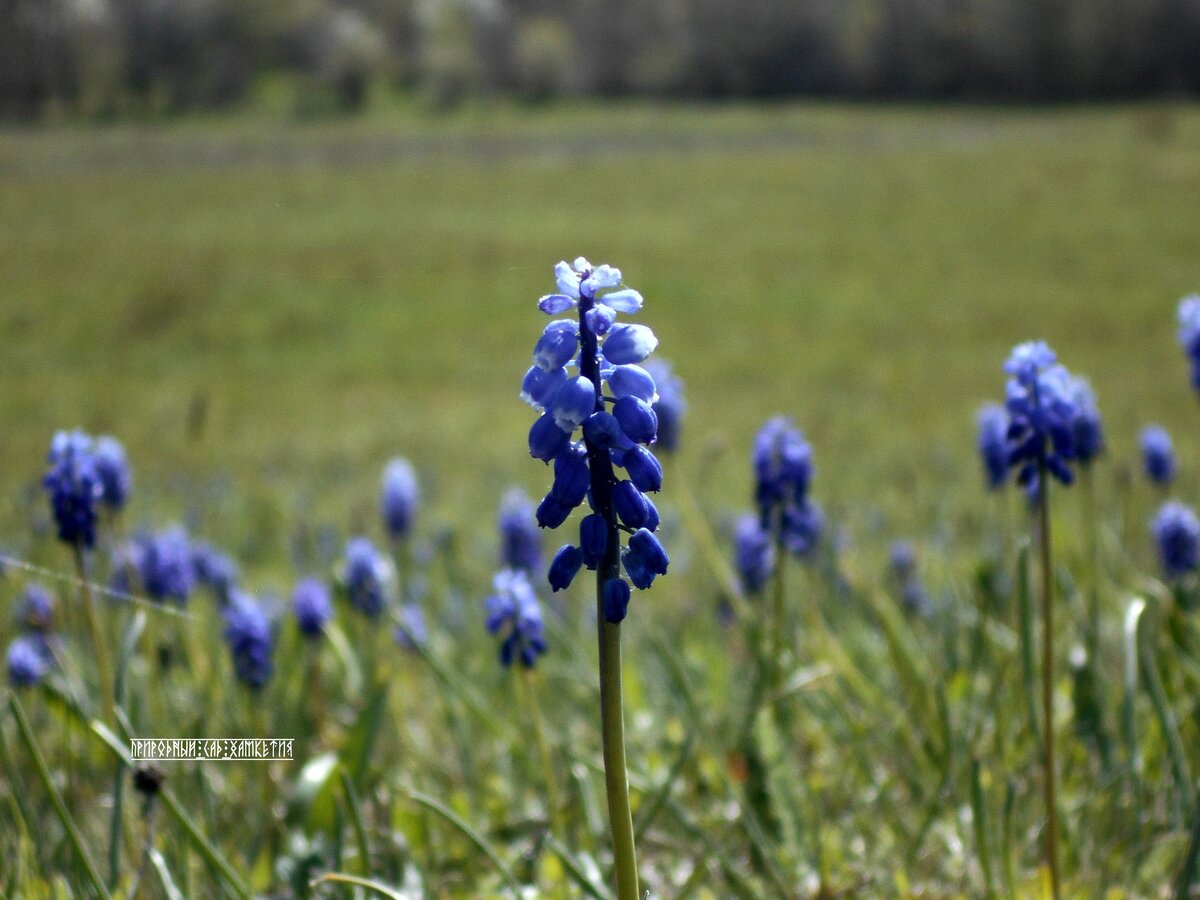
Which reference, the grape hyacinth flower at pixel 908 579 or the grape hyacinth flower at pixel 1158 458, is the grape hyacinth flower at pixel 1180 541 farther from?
the grape hyacinth flower at pixel 908 579

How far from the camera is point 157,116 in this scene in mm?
15750

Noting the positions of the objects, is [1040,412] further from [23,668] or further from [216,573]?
[216,573]

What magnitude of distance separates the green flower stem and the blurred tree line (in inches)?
1100

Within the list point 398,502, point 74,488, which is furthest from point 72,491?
point 398,502

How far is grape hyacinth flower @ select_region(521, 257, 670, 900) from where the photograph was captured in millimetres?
1465

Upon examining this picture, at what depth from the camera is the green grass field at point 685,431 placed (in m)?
2.87

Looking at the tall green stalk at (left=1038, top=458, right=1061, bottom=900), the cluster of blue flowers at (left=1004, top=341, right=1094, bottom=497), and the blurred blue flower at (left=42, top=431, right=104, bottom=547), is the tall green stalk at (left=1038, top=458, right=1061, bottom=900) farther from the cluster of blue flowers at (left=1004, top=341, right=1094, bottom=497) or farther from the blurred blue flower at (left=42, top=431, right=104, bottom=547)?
the blurred blue flower at (left=42, top=431, right=104, bottom=547)

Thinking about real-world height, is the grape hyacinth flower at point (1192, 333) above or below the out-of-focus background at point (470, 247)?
below

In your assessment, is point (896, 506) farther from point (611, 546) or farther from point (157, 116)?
point (157, 116)

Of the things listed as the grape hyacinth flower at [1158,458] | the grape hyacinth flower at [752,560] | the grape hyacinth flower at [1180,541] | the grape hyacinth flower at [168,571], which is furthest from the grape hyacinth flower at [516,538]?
the grape hyacinth flower at [1158,458]

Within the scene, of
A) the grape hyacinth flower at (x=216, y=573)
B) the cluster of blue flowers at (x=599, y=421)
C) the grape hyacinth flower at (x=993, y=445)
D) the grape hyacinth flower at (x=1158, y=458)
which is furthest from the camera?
the grape hyacinth flower at (x=216, y=573)

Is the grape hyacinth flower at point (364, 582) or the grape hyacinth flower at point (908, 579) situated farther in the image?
the grape hyacinth flower at point (908, 579)

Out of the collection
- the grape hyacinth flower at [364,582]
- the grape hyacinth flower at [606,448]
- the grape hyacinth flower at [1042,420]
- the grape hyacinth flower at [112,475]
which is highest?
the grape hyacinth flower at [112,475]

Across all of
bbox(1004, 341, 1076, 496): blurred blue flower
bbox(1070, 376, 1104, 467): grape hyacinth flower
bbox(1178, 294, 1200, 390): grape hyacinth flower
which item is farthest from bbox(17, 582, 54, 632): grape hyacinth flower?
bbox(1178, 294, 1200, 390): grape hyacinth flower
